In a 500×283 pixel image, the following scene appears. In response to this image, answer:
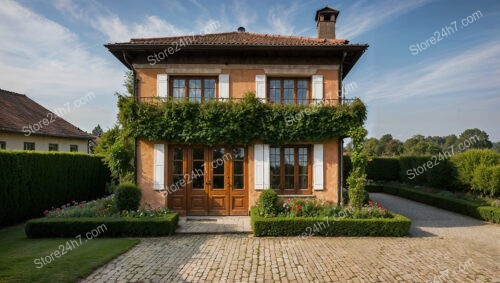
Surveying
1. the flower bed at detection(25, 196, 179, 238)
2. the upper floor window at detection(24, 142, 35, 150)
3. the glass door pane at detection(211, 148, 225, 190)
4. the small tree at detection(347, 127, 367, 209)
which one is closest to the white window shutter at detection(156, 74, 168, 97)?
the glass door pane at detection(211, 148, 225, 190)

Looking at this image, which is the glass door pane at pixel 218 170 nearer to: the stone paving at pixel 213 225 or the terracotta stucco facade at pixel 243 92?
the terracotta stucco facade at pixel 243 92

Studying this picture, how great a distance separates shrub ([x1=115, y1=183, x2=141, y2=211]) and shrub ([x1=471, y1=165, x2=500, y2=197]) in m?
15.5

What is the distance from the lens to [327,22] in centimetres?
1413

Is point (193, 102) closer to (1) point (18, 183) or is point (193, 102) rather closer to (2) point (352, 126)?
(2) point (352, 126)

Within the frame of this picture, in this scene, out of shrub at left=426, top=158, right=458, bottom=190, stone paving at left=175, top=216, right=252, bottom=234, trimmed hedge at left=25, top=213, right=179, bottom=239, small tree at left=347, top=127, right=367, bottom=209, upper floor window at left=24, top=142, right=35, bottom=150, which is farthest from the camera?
upper floor window at left=24, top=142, right=35, bottom=150

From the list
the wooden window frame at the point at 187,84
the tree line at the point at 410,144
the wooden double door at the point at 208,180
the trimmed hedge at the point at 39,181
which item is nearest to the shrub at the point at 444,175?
the wooden double door at the point at 208,180

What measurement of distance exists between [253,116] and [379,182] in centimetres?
1880

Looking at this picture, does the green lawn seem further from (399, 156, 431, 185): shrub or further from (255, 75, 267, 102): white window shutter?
(399, 156, 431, 185): shrub

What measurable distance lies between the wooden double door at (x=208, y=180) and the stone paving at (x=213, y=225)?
17.5 inches

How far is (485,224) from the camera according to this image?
11102 mm

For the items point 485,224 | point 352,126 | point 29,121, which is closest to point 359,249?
point 352,126

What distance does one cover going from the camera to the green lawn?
5.42m

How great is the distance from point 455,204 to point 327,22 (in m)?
10.6

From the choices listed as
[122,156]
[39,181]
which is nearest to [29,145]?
[39,181]
